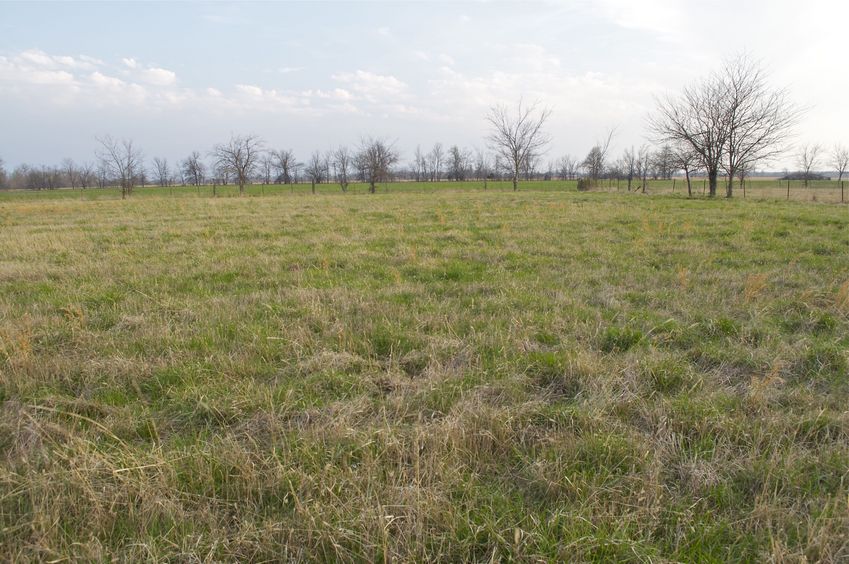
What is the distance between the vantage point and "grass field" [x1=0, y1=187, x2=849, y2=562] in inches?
75.3

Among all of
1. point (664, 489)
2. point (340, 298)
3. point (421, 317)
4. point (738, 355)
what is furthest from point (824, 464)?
point (340, 298)

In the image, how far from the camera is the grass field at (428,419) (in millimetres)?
1913

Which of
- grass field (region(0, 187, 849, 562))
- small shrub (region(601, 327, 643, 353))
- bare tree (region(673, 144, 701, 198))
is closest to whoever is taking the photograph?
grass field (region(0, 187, 849, 562))

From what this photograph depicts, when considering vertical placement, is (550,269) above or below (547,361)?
above

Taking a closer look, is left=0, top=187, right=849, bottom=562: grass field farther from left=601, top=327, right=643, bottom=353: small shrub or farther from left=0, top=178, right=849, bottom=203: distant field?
left=0, top=178, right=849, bottom=203: distant field

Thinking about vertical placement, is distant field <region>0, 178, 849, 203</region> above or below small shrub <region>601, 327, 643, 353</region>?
above

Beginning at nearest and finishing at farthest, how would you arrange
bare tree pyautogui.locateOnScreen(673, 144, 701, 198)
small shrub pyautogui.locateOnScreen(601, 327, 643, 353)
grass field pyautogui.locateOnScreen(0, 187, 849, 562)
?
grass field pyautogui.locateOnScreen(0, 187, 849, 562)
small shrub pyautogui.locateOnScreen(601, 327, 643, 353)
bare tree pyautogui.locateOnScreen(673, 144, 701, 198)

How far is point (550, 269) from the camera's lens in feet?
23.0

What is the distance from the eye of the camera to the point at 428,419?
2.81 metres

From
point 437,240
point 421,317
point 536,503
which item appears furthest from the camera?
point 437,240

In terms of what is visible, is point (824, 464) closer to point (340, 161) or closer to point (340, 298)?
point (340, 298)

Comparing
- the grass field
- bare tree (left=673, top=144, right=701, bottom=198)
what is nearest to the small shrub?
the grass field

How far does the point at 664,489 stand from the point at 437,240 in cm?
825

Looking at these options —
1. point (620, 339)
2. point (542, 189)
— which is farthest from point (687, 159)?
point (620, 339)
